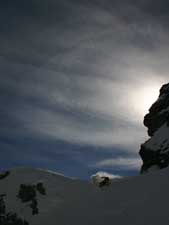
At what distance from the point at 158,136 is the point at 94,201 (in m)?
28.0

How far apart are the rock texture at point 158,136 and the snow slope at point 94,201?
14.5 m

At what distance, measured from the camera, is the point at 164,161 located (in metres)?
68.1

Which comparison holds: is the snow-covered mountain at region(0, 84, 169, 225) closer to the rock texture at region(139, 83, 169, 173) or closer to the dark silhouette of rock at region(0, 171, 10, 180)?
the dark silhouette of rock at region(0, 171, 10, 180)

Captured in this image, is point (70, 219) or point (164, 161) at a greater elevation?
point (164, 161)

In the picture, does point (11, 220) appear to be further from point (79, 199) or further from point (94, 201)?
point (79, 199)

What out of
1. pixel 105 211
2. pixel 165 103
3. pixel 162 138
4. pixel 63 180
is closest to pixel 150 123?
pixel 165 103

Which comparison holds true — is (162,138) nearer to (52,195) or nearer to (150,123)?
(150,123)

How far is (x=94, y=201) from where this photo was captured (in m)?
50.2

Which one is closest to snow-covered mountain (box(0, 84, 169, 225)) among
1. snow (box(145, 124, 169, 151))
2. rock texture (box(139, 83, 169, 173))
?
rock texture (box(139, 83, 169, 173))

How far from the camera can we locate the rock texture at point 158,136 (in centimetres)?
7049

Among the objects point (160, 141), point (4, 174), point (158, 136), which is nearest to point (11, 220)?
point (4, 174)

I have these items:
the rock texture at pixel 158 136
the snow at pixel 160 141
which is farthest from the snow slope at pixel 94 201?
the snow at pixel 160 141

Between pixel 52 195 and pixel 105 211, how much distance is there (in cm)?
1192

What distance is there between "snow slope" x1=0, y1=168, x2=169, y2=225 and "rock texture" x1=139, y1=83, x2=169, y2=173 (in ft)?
47.6
